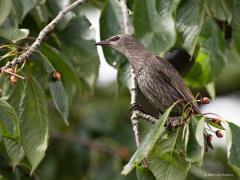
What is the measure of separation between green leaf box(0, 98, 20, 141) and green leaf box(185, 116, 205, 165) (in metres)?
0.98

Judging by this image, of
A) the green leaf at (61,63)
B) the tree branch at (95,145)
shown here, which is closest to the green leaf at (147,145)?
the green leaf at (61,63)

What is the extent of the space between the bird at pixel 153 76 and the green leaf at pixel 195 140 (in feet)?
5.38

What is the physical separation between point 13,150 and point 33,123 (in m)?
0.33

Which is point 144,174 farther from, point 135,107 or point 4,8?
point 4,8

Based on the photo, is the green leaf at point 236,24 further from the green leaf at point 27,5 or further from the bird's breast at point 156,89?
the green leaf at point 27,5

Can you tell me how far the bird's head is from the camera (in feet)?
18.6

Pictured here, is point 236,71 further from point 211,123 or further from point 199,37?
point 211,123

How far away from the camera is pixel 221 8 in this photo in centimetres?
469

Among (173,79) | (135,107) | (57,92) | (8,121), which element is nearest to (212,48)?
(173,79)

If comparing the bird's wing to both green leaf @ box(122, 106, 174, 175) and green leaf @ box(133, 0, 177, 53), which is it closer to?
green leaf @ box(133, 0, 177, 53)

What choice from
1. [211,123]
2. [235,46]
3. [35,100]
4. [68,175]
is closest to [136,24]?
[235,46]

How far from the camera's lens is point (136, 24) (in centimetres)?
535

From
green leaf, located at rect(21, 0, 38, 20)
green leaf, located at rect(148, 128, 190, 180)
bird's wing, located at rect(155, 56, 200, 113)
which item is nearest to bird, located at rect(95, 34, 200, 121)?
bird's wing, located at rect(155, 56, 200, 113)

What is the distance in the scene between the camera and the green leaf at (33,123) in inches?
170
